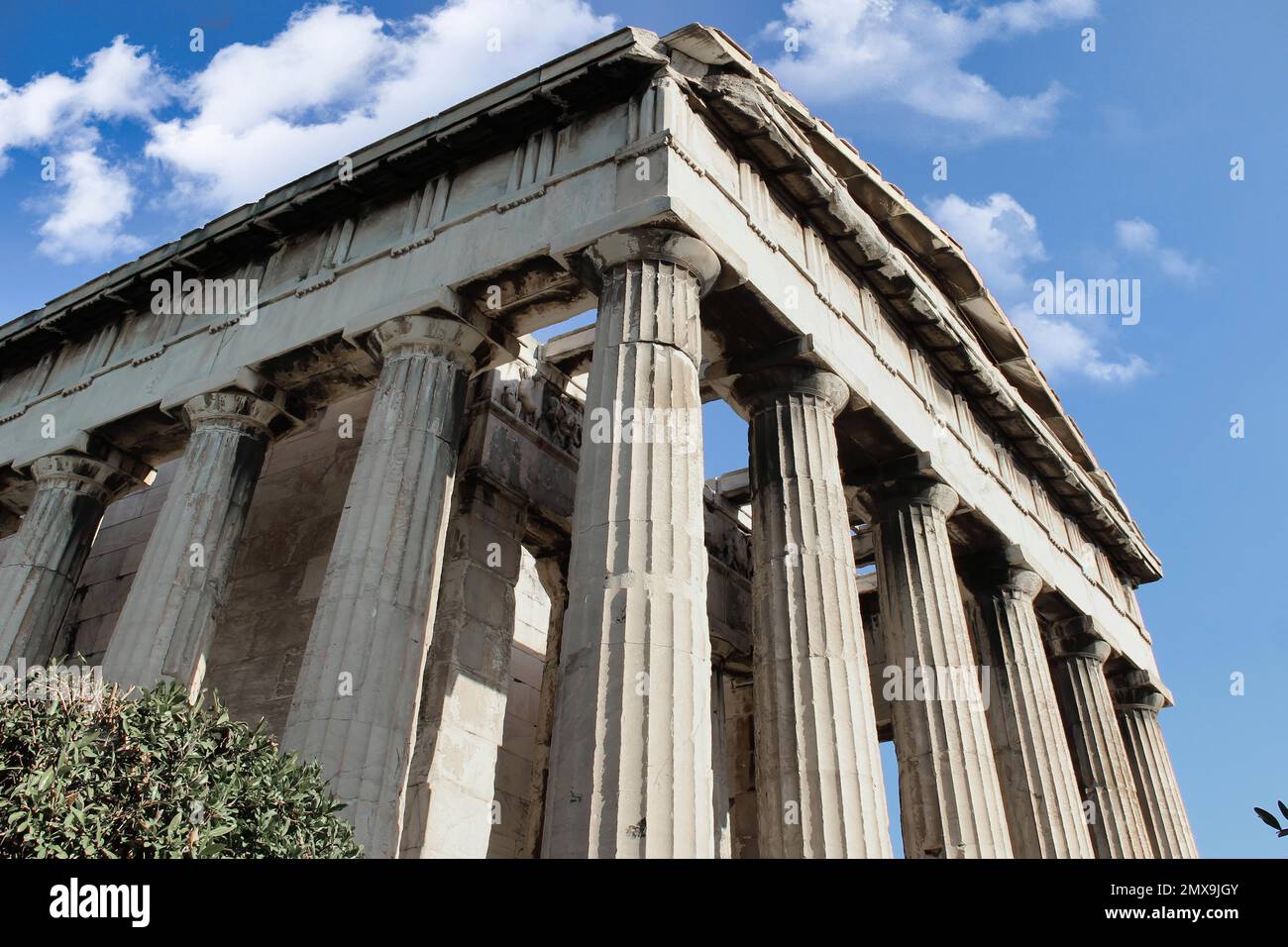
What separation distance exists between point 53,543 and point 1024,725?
709 inches

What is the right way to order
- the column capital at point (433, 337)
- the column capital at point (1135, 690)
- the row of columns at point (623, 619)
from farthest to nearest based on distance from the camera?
the column capital at point (1135, 690) → the column capital at point (433, 337) → the row of columns at point (623, 619)

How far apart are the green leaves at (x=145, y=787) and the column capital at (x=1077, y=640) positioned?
19.0 metres

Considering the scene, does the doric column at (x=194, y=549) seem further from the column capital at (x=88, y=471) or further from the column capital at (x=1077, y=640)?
the column capital at (x=1077, y=640)

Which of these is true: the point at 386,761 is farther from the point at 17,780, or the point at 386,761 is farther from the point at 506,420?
the point at 506,420

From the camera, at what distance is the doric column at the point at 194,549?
587 inches

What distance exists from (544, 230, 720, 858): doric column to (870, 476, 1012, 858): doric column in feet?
20.1

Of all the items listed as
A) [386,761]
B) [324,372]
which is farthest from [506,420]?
[386,761]

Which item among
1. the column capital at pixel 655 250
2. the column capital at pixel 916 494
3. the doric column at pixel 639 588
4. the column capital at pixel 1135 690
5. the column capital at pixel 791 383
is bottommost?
the doric column at pixel 639 588

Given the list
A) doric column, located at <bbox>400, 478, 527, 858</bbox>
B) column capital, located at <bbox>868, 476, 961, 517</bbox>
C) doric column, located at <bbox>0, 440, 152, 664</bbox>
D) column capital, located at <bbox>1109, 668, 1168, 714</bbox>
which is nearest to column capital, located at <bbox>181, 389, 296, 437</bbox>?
doric column, located at <bbox>0, 440, 152, 664</bbox>

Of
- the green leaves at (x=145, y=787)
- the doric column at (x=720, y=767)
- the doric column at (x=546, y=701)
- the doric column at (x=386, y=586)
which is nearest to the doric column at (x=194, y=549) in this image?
the doric column at (x=386, y=586)

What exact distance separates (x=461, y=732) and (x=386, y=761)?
4.04m

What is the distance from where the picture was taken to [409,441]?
47.1 ft

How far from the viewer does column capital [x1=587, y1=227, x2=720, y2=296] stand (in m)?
13.7

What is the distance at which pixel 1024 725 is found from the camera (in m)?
19.0
